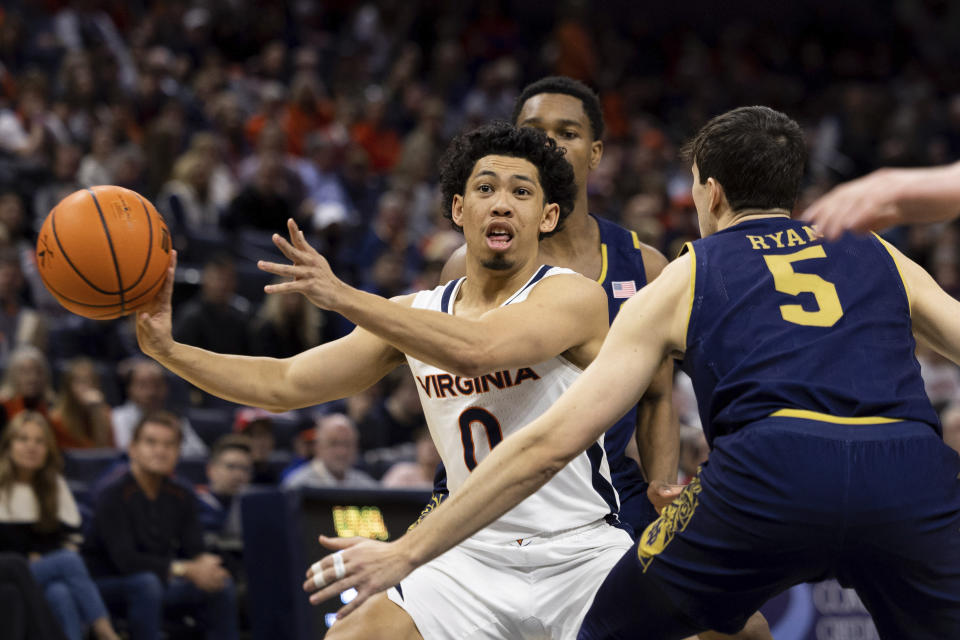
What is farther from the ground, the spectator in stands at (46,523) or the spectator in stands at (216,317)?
the spectator in stands at (216,317)

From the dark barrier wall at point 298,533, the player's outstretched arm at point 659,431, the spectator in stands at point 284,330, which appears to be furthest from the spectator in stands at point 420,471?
the player's outstretched arm at point 659,431

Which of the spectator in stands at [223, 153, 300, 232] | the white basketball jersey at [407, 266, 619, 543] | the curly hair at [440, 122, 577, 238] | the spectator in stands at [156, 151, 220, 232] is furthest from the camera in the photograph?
the spectator in stands at [223, 153, 300, 232]

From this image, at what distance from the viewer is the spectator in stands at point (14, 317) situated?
894 centimetres

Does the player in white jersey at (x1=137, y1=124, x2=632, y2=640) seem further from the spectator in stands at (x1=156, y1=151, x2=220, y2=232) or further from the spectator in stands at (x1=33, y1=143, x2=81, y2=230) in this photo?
the spectator in stands at (x1=156, y1=151, x2=220, y2=232)

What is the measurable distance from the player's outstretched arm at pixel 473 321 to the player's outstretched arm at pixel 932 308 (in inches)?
39.4

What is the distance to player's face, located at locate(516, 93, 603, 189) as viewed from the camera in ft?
15.9

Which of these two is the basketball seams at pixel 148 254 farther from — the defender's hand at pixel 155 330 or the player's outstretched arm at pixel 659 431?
the player's outstretched arm at pixel 659 431

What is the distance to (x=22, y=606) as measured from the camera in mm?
6359

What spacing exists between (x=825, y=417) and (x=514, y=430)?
3.72 ft

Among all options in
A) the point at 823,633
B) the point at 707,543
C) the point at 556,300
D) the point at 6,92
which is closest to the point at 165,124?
the point at 6,92

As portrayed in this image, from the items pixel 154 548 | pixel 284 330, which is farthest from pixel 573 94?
pixel 284 330

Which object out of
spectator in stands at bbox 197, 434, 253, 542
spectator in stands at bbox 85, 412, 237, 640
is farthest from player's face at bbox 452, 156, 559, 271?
spectator in stands at bbox 197, 434, 253, 542

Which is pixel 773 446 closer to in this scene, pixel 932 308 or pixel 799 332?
pixel 799 332

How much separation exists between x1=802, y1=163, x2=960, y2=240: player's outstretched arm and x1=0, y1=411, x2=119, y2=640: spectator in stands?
17.5 ft
